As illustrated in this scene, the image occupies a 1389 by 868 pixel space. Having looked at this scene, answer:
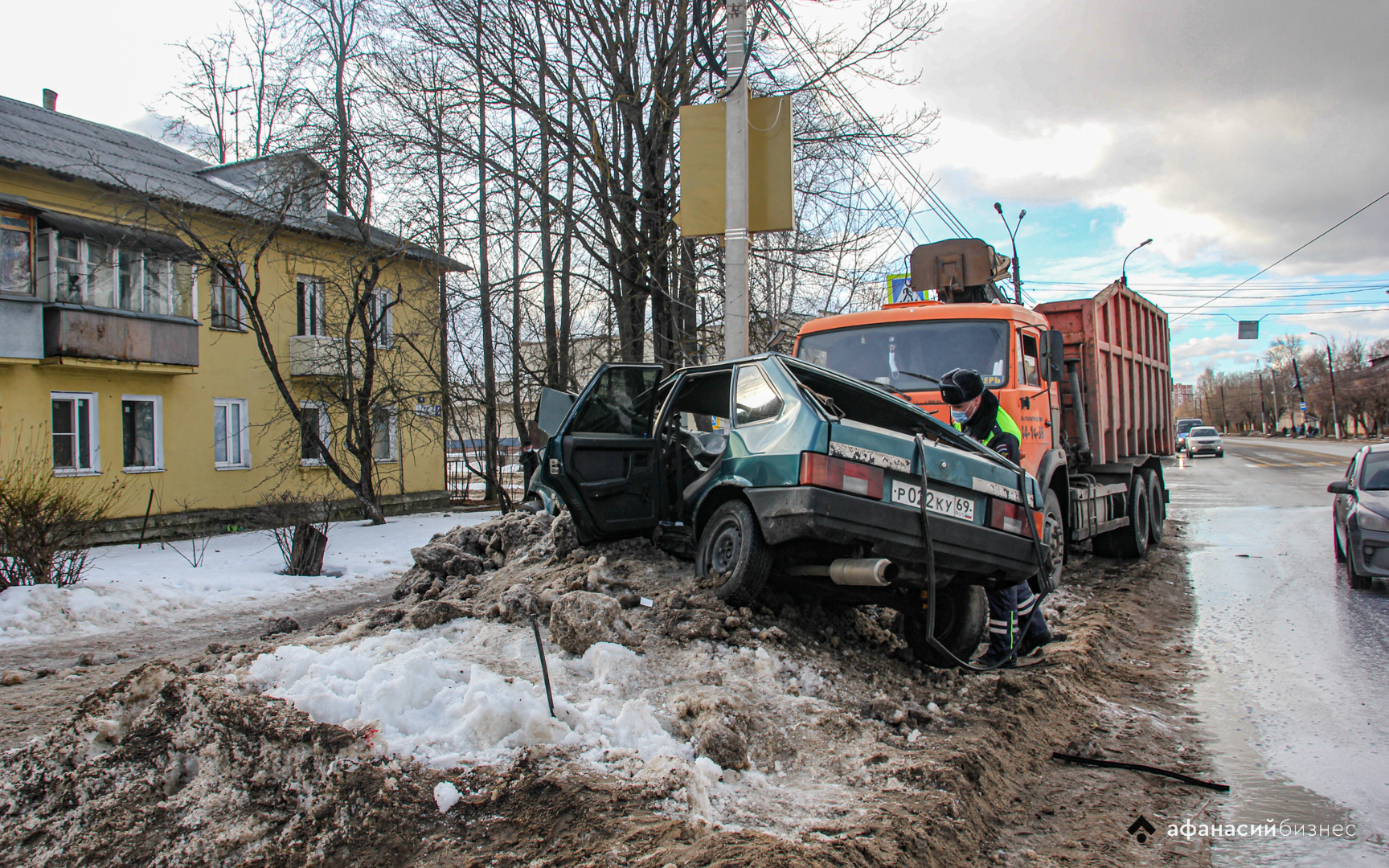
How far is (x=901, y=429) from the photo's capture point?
519 cm

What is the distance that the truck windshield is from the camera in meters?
7.46

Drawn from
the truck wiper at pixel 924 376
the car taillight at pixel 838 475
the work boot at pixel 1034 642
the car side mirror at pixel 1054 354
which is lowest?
the work boot at pixel 1034 642

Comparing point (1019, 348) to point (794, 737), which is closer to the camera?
point (794, 737)

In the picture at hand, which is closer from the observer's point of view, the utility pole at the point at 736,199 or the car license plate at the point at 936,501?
the car license plate at the point at 936,501

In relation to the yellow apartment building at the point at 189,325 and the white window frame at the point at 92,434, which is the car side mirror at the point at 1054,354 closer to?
the yellow apartment building at the point at 189,325

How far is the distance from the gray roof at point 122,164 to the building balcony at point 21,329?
2.40 m

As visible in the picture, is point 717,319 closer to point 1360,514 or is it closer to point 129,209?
point 1360,514

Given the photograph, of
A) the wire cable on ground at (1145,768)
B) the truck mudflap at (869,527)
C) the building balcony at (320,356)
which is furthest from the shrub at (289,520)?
the wire cable on ground at (1145,768)

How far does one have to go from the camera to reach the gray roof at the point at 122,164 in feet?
49.7

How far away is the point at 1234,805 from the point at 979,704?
1.28 m

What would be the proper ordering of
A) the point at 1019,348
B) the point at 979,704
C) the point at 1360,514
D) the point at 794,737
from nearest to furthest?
the point at 794,737
the point at 979,704
the point at 1019,348
the point at 1360,514

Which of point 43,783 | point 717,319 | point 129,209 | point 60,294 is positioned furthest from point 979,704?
point 60,294

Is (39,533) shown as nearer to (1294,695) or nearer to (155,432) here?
(155,432)

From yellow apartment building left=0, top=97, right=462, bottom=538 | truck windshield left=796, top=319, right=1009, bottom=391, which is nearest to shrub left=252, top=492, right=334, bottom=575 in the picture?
yellow apartment building left=0, top=97, right=462, bottom=538
